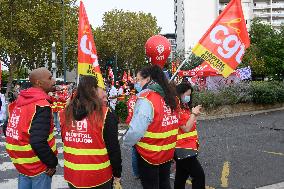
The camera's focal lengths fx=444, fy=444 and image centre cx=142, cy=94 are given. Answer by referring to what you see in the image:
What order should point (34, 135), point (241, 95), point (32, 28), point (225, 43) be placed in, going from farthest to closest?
point (32, 28)
point (241, 95)
point (225, 43)
point (34, 135)

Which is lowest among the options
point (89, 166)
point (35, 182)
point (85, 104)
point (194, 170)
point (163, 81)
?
point (194, 170)

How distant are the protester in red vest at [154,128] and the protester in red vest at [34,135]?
0.77 metres

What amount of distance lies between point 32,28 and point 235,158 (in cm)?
2994

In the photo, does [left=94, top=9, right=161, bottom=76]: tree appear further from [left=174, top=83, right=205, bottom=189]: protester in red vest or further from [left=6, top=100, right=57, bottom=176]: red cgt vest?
[left=6, top=100, right=57, bottom=176]: red cgt vest

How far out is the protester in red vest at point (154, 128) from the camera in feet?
14.1

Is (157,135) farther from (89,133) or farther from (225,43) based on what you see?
(225,43)

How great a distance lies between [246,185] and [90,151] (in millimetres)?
3985

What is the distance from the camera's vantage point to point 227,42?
6512 millimetres

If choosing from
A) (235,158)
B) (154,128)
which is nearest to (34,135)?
(154,128)

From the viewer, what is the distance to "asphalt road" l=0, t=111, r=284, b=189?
7402 millimetres

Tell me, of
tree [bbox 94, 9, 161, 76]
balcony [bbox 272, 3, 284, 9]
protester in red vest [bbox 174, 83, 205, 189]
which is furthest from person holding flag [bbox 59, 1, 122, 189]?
balcony [bbox 272, 3, 284, 9]

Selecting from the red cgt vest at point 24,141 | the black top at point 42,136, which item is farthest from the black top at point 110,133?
the red cgt vest at point 24,141

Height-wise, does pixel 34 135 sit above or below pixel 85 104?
below

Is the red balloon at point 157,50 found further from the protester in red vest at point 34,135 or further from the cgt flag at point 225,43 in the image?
the protester in red vest at point 34,135
